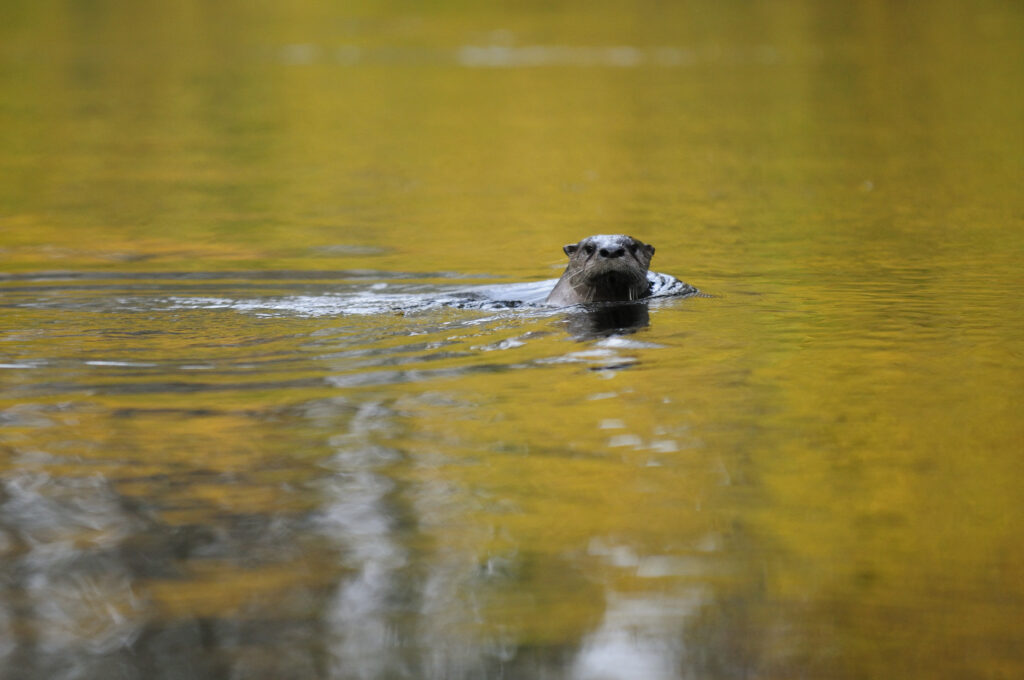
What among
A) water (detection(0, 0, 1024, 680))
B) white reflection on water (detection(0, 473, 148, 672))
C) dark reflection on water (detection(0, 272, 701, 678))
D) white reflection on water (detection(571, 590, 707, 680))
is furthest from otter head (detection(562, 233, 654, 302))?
white reflection on water (detection(571, 590, 707, 680))

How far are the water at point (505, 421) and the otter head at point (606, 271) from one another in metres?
0.36

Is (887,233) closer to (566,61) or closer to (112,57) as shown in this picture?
(566,61)

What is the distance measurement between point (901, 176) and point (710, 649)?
14689 mm

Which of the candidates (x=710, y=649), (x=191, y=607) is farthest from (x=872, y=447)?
(x=191, y=607)

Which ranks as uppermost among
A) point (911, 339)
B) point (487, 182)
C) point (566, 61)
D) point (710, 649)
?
point (566, 61)

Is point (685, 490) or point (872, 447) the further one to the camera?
point (872, 447)

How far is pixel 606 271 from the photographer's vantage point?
1060cm

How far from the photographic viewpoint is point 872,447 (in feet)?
22.0

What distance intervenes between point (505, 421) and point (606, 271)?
354 centimetres

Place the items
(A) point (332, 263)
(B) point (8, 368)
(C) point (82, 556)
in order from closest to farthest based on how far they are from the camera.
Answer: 1. (C) point (82, 556)
2. (B) point (8, 368)
3. (A) point (332, 263)

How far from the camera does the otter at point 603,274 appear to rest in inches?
418

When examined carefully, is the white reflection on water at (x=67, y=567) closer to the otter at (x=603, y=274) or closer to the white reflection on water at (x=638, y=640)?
the white reflection on water at (x=638, y=640)

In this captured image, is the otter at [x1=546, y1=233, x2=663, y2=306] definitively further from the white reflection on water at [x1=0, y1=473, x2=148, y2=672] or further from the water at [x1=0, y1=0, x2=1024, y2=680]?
the white reflection on water at [x1=0, y1=473, x2=148, y2=672]

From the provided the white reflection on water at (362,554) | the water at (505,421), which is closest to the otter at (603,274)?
the water at (505,421)
